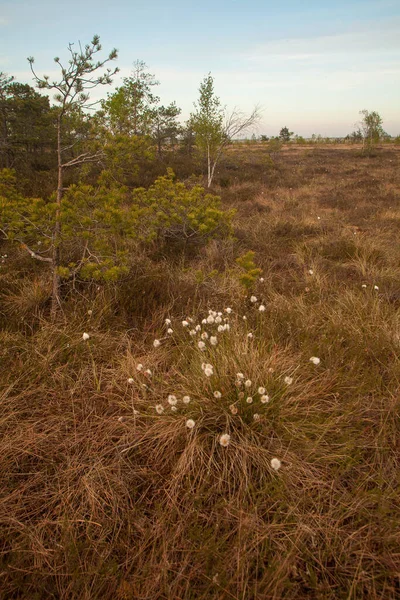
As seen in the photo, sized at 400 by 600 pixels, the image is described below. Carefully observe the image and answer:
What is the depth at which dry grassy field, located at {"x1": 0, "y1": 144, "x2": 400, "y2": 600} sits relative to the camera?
134 cm

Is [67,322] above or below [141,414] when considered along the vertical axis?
above

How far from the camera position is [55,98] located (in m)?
2.81

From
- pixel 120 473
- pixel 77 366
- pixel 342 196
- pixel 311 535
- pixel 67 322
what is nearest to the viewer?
pixel 311 535

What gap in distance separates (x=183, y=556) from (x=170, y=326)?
209 centimetres

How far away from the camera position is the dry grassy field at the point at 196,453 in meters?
1.34

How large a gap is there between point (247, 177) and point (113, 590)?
16411 mm

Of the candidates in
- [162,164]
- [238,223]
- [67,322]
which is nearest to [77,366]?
[67,322]

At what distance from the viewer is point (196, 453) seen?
1807 millimetres

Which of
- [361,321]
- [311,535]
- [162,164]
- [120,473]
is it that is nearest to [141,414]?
[120,473]

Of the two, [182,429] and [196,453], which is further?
[182,429]

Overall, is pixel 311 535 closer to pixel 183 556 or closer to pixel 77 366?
pixel 183 556

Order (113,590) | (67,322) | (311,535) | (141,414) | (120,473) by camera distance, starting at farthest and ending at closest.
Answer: (67,322)
(141,414)
(120,473)
(311,535)
(113,590)

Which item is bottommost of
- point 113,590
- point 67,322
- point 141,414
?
point 113,590

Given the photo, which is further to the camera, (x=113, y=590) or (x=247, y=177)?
(x=247, y=177)
